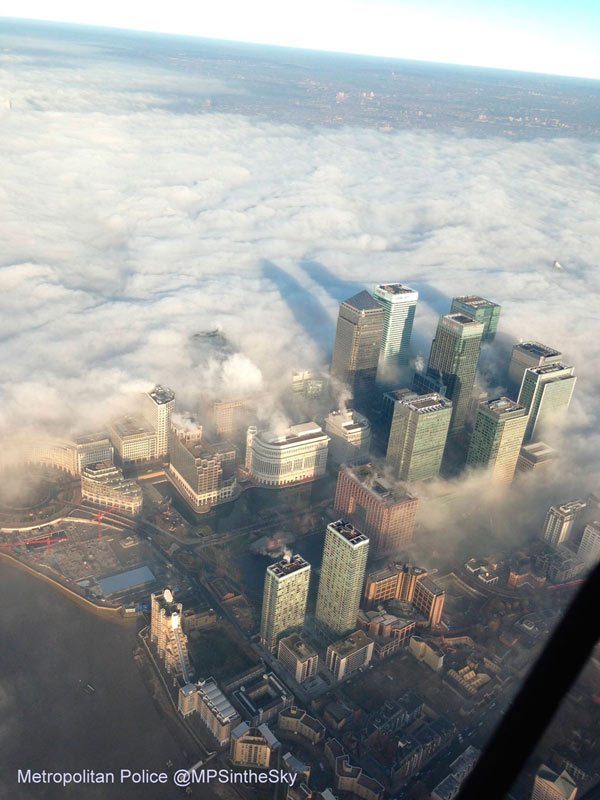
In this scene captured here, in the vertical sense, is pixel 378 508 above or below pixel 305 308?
below

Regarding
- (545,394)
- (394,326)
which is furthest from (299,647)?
(394,326)

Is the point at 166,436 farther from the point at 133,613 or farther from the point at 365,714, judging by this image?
the point at 365,714

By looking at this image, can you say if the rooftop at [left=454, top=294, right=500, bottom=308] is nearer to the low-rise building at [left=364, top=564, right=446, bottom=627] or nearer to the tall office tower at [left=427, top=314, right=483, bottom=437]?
the tall office tower at [left=427, top=314, right=483, bottom=437]

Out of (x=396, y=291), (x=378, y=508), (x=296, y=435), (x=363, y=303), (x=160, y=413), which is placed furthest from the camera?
(x=396, y=291)

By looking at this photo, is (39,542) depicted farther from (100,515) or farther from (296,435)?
(296,435)

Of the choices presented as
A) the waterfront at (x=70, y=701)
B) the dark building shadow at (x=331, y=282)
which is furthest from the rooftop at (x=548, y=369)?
the waterfront at (x=70, y=701)

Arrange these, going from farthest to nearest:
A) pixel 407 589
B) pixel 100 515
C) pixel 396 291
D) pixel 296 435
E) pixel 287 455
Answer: pixel 396 291, pixel 296 435, pixel 287 455, pixel 100 515, pixel 407 589
